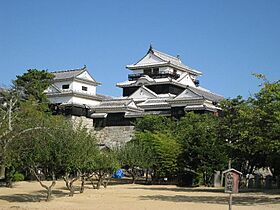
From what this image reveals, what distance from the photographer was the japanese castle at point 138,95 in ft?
198

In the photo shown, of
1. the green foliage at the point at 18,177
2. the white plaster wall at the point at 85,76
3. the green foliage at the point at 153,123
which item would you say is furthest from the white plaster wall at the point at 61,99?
the green foliage at the point at 18,177

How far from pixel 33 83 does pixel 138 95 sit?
16501 mm

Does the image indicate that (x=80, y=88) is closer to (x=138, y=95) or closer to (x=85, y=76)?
(x=85, y=76)

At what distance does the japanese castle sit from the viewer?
6025 cm

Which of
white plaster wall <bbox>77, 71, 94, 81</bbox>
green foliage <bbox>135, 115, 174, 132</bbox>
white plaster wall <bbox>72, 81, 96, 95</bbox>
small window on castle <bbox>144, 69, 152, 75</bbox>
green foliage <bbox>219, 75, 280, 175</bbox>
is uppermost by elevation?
small window on castle <bbox>144, 69, 152, 75</bbox>

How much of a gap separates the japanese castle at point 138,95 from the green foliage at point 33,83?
262 inches

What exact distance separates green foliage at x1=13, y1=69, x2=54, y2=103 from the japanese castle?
21.9ft

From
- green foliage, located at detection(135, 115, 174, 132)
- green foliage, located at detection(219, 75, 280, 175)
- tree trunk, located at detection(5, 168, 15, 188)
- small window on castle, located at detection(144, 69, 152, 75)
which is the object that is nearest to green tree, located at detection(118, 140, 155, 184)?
green foliage, located at detection(135, 115, 174, 132)

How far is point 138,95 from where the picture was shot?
224 feet

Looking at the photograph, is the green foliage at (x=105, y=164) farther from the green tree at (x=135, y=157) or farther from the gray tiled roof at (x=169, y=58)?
the gray tiled roof at (x=169, y=58)

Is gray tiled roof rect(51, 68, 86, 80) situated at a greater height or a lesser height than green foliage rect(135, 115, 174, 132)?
greater

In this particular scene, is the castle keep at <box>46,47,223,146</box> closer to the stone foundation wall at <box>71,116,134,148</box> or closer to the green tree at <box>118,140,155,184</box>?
the stone foundation wall at <box>71,116,134,148</box>

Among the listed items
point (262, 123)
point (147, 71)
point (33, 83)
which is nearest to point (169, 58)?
point (147, 71)

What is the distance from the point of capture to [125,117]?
2473 inches
